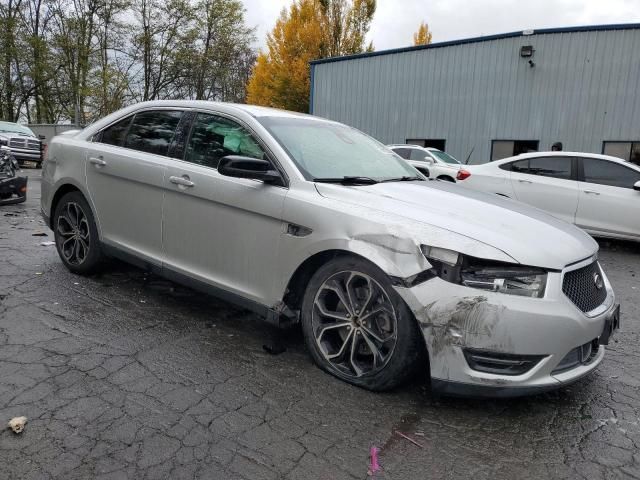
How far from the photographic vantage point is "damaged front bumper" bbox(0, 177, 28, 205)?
322 inches

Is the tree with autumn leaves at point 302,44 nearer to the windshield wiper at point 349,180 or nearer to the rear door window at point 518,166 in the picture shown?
the rear door window at point 518,166

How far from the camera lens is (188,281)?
3.65 metres

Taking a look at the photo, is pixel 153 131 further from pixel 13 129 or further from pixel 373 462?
pixel 13 129

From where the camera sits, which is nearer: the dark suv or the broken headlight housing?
the broken headlight housing

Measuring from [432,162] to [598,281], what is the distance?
8.28 metres

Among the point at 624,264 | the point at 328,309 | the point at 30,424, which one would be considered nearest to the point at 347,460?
the point at 328,309

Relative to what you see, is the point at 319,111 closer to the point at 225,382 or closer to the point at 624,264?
the point at 624,264

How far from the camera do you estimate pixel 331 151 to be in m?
3.61

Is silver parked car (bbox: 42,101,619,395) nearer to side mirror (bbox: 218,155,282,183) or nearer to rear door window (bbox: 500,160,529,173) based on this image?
side mirror (bbox: 218,155,282,183)

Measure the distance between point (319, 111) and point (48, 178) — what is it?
1794cm

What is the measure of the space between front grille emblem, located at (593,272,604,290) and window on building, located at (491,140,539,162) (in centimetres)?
1494

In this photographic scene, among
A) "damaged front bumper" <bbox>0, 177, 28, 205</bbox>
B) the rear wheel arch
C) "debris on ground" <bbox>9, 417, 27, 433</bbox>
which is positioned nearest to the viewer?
"debris on ground" <bbox>9, 417, 27, 433</bbox>

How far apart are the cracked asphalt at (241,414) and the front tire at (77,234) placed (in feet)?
2.54

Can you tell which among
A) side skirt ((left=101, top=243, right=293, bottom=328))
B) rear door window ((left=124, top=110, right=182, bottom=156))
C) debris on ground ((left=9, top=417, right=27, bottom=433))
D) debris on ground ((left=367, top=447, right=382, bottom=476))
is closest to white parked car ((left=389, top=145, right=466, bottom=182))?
rear door window ((left=124, top=110, right=182, bottom=156))
